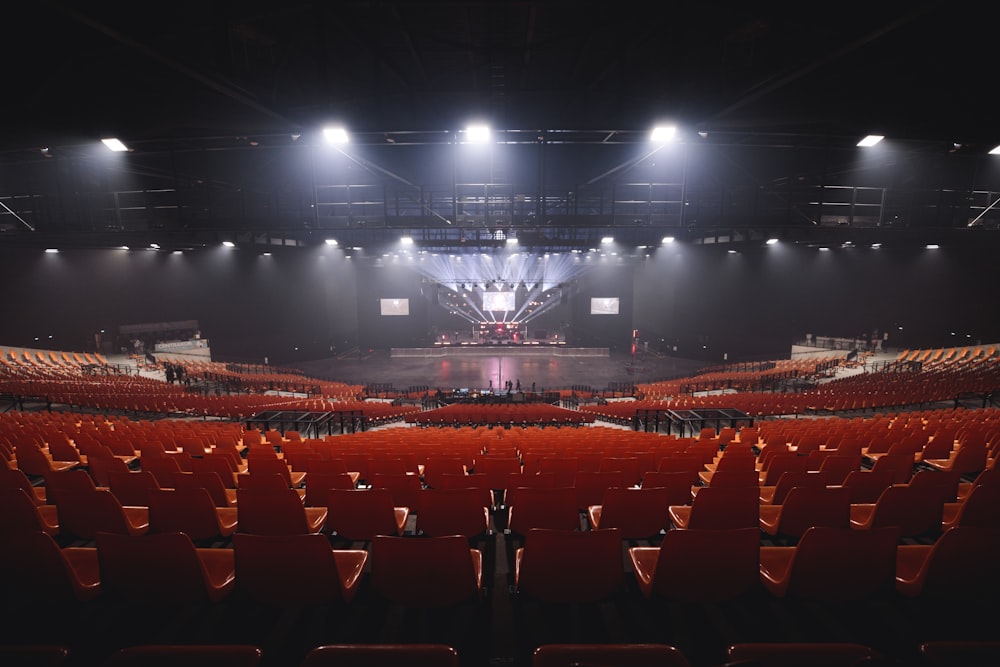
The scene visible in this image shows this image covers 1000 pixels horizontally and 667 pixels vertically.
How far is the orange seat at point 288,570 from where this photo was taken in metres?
2.50

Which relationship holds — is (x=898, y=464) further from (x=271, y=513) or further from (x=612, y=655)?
(x=271, y=513)

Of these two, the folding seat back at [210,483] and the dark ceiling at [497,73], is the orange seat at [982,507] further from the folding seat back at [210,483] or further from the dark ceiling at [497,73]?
the folding seat back at [210,483]

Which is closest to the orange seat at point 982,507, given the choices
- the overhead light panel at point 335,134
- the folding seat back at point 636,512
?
the folding seat back at point 636,512

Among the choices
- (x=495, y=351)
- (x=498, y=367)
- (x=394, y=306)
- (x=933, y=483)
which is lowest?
(x=498, y=367)

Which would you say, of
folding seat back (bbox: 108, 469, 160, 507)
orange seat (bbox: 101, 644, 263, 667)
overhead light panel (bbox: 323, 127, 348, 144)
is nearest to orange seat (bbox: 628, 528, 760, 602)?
orange seat (bbox: 101, 644, 263, 667)

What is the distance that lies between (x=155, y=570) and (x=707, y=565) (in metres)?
3.48

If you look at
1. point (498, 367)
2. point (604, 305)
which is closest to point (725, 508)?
point (498, 367)

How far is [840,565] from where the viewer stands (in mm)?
2576

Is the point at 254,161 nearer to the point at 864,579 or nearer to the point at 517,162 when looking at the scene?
the point at 517,162

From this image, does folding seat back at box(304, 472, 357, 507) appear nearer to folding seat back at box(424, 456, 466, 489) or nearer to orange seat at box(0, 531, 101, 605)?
folding seat back at box(424, 456, 466, 489)

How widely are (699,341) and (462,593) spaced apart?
3088 cm

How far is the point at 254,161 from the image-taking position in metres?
15.9

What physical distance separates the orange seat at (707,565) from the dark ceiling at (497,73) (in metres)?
6.89

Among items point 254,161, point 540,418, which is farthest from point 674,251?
point 254,161
